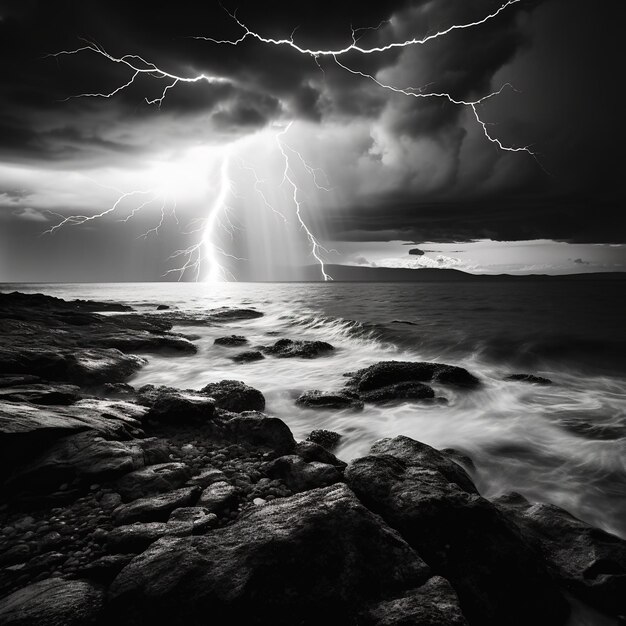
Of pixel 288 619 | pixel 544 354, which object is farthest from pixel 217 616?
pixel 544 354

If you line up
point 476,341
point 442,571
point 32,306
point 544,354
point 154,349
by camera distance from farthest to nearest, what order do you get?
point 32,306 < point 476,341 < point 544,354 < point 154,349 < point 442,571

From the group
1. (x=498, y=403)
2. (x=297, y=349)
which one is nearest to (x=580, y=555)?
(x=498, y=403)

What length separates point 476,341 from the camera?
1683cm

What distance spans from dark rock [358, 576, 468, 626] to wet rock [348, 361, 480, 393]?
6889mm

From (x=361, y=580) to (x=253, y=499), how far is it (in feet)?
4.92

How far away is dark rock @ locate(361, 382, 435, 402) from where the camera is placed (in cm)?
855

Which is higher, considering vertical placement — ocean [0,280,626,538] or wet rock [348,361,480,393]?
wet rock [348,361,480,393]

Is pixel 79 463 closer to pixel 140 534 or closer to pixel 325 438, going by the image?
pixel 140 534

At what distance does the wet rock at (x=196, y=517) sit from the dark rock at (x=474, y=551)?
133 cm

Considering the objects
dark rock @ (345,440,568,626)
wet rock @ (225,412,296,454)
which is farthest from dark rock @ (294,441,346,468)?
dark rock @ (345,440,568,626)

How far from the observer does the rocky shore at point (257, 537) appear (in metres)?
2.15

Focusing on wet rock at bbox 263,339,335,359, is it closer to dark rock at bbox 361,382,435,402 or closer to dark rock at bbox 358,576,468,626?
dark rock at bbox 361,382,435,402

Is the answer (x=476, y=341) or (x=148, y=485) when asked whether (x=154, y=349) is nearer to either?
(x=148, y=485)

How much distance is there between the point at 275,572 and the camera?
7.50ft
